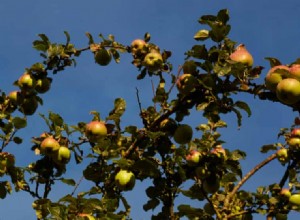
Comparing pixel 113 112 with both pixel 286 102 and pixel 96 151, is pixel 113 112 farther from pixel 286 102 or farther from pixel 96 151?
pixel 286 102

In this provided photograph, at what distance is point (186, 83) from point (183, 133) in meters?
0.62

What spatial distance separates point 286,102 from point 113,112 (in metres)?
1.76

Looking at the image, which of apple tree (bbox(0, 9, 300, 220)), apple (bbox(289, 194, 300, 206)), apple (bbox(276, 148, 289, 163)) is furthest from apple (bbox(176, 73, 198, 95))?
apple (bbox(276, 148, 289, 163))

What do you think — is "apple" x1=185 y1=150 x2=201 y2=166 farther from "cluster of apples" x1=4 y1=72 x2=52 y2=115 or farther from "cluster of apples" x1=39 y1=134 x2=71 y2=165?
"cluster of apples" x1=4 y1=72 x2=52 y2=115

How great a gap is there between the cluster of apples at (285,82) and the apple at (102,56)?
6.39 feet

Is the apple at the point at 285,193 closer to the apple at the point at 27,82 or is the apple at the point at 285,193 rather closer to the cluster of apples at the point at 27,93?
the cluster of apples at the point at 27,93

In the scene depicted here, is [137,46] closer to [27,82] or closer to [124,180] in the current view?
[27,82]

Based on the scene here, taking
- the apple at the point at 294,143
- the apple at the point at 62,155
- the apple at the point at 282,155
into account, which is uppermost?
the apple at the point at 294,143

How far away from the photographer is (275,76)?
3.81 m

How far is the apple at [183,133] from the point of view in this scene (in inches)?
181

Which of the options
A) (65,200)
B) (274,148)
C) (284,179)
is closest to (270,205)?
(284,179)

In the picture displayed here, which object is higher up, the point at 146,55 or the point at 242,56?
the point at 146,55

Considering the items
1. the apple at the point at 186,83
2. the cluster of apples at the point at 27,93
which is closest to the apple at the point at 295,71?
the apple at the point at 186,83

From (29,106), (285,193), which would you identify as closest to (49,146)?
(29,106)
